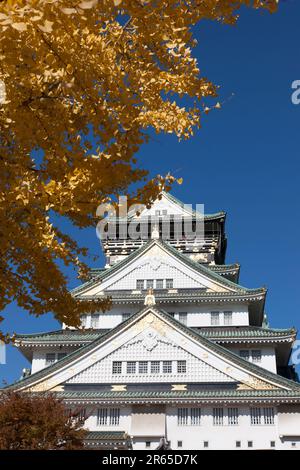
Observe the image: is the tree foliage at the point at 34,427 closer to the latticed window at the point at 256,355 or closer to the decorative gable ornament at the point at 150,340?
the decorative gable ornament at the point at 150,340

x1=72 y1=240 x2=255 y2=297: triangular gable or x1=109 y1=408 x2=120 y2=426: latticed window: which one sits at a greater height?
x1=72 y1=240 x2=255 y2=297: triangular gable

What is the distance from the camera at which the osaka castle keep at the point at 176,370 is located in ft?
78.3

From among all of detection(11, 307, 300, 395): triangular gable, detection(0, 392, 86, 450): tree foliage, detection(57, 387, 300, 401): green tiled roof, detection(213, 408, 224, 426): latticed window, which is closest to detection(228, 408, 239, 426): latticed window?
detection(213, 408, 224, 426): latticed window

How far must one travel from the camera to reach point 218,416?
24.4m

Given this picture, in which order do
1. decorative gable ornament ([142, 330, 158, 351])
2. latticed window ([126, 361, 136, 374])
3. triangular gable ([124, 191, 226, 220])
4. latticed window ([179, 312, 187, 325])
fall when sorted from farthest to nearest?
triangular gable ([124, 191, 226, 220]) < latticed window ([179, 312, 187, 325]) < decorative gable ornament ([142, 330, 158, 351]) < latticed window ([126, 361, 136, 374])

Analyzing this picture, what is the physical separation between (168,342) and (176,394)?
2.83m

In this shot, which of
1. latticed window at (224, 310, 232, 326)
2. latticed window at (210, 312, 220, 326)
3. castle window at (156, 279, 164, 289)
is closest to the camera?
latticed window at (224, 310, 232, 326)

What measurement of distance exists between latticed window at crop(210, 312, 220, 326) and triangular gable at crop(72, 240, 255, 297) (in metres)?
1.43

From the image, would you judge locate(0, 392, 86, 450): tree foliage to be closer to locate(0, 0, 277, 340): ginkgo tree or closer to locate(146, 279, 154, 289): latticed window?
locate(0, 0, 277, 340): ginkgo tree

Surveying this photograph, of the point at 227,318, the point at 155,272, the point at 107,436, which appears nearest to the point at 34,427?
the point at 107,436

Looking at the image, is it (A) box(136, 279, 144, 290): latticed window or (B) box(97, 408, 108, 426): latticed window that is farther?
(A) box(136, 279, 144, 290): latticed window

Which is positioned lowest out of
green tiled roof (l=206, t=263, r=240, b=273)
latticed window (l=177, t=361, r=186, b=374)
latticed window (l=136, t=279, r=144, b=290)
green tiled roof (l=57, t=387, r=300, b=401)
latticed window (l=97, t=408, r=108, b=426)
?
latticed window (l=97, t=408, r=108, b=426)

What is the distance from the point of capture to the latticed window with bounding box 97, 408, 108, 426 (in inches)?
966
